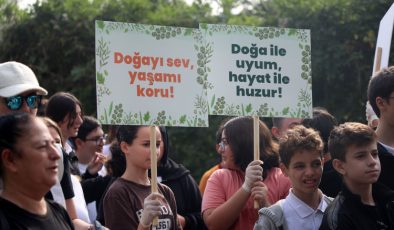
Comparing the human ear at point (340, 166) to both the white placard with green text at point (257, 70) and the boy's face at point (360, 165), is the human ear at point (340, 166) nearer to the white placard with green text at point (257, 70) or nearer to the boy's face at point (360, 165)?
the boy's face at point (360, 165)

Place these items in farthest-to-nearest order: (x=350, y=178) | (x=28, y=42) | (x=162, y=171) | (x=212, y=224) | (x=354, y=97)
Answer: (x=28, y=42) < (x=354, y=97) < (x=162, y=171) < (x=212, y=224) < (x=350, y=178)

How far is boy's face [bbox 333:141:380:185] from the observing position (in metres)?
6.07

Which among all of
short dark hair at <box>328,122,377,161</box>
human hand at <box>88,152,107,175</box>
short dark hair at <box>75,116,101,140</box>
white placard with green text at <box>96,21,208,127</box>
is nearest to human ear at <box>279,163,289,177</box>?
short dark hair at <box>328,122,377,161</box>

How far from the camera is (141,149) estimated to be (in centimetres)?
671

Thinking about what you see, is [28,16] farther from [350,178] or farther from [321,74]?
[350,178]

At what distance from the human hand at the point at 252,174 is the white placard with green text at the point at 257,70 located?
0.42m

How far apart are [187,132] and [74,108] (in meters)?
4.99

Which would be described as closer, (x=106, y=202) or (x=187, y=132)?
(x=106, y=202)

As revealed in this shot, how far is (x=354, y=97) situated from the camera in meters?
11.7

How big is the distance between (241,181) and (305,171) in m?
0.73

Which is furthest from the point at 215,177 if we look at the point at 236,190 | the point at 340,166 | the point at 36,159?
the point at 36,159

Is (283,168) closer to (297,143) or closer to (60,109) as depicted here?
(297,143)

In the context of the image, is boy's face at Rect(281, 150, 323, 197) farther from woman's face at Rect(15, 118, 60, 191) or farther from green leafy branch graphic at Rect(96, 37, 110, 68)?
woman's face at Rect(15, 118, 60, 191)

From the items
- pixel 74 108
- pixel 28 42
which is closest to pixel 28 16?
pixel 28 42
